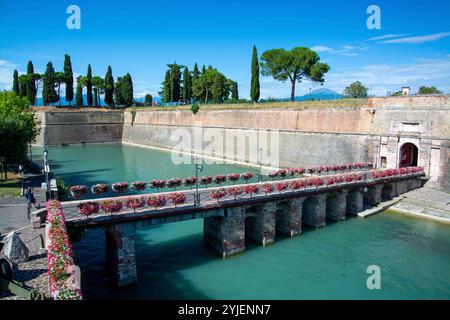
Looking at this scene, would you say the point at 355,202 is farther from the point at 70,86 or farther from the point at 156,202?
the point at 70,86

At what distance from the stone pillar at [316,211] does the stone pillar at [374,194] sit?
5.08 metres

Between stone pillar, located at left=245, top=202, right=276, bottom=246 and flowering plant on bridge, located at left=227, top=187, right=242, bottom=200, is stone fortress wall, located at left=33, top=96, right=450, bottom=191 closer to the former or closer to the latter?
stone pillar, located at left=245, top=202, right=276, bottom=246

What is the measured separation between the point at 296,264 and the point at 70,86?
5571 cm

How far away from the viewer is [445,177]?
2289cm

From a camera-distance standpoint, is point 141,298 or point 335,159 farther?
point 335,159

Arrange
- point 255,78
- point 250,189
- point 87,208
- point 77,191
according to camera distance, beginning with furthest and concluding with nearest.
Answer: point 255,78, point 250,189, point 77,191, point 87,208

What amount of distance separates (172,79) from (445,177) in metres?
44.7

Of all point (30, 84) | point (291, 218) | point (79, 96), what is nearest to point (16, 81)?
point (30, 84)

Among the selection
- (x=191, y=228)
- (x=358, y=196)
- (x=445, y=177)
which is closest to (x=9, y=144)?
(x=191, y=228)

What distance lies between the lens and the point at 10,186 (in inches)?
804

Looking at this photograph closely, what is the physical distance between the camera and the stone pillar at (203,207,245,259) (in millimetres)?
14680

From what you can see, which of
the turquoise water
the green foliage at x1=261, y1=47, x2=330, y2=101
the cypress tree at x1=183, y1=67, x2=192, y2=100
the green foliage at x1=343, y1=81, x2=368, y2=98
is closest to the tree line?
the cypress tree at x1=183, y1=67, x2=192, y2=100

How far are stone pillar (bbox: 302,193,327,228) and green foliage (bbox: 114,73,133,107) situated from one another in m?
51.8

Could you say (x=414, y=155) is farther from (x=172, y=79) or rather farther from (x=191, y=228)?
(x=172, y=79)
